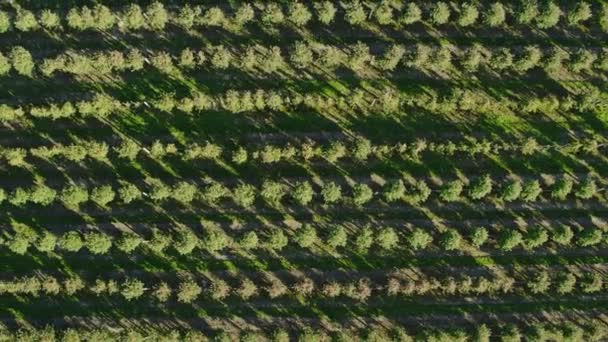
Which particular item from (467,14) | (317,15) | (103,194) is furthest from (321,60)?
(103,194)

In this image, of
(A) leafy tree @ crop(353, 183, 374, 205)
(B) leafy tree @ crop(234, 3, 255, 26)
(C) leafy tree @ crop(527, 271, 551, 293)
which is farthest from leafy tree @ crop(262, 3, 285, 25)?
(C) leafy tree @ crop(527, 271, 551, 293)

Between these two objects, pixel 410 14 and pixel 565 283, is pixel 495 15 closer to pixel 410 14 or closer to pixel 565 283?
pixel 410 14

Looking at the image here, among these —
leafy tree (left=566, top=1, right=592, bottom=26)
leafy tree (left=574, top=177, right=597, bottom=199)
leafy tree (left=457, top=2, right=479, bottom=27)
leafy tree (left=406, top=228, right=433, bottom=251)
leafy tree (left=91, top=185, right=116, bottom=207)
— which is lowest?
leafy tree (left=91, top=185, right=116, bottom=207)

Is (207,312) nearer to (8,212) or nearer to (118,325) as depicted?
(118,325)

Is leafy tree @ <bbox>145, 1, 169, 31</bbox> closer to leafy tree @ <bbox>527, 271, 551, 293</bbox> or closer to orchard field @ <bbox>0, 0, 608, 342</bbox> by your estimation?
orchard field @ <bbox>0, 0, 608, 342</bbox>

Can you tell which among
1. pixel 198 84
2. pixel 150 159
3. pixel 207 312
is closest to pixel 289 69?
pixel 198 84

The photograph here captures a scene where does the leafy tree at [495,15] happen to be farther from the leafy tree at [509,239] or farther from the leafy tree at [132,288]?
the leafy tree at [132,288]

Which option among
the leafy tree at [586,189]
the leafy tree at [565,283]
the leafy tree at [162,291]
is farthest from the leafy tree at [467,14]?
the leafy tree at [162,291]
